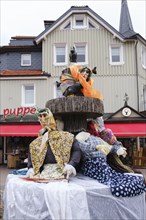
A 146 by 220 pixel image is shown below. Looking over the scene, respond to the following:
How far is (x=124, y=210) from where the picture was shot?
3.31 meters

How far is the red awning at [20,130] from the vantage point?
1359 cm

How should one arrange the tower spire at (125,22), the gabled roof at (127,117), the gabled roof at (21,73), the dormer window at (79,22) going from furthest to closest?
the tower spire at (125,22), the dormer window at (79,22), the gabled roof at (21,73), the gabled roof at (127,117)

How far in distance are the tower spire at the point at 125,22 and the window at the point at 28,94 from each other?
25.0ft

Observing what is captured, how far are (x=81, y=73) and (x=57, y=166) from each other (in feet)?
6.48

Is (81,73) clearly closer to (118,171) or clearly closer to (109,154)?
(109,154)

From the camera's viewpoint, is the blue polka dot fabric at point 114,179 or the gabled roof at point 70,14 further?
the gabled roof at point 70,14

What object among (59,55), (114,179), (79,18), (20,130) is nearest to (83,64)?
(59,55)

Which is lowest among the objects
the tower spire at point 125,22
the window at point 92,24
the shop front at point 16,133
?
the shop front at point 16,133

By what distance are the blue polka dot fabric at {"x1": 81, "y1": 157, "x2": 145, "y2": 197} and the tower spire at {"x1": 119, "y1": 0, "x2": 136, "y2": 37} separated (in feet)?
50.8

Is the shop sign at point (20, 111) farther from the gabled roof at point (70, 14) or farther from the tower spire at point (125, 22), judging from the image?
the tower spire at point (125, 22)

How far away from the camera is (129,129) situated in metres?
13.2

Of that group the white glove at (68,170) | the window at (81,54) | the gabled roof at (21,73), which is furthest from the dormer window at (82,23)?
the white glove at (68,170)

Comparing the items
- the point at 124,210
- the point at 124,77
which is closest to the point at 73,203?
the point at 124,210

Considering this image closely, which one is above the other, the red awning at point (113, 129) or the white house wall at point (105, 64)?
the white house wall at point (105, 64)
